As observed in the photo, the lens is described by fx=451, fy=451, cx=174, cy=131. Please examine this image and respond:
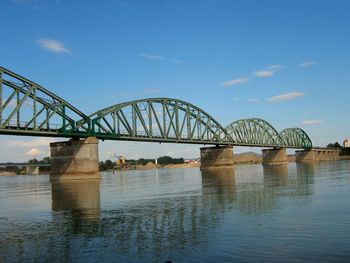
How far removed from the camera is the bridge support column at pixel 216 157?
180875mm

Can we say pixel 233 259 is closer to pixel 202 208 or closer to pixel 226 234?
pixel 226 234

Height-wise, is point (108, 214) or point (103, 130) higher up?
point (103, 130)

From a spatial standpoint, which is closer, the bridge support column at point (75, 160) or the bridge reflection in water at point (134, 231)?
the bridge reflection in water at point (134, 231)

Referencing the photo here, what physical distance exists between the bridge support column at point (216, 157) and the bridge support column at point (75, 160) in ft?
248

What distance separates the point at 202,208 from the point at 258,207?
385cm

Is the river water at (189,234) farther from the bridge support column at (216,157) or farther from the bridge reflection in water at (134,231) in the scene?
the bridge support column at (216,157)

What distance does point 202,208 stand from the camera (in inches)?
1225

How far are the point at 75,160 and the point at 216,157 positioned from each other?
285 ft

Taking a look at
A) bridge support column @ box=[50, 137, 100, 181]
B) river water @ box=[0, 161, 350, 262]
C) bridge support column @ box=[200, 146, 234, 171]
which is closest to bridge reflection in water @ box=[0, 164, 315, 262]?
river water @ box=[0, 161, 350, 262]

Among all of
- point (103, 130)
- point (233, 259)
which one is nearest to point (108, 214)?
point (233, 259)

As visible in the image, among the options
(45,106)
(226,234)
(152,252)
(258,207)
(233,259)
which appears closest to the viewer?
(233,259)

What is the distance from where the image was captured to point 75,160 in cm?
10825

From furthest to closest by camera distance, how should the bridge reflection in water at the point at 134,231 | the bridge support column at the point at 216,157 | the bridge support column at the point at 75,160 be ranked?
the bridge support column at the point at 216,157
the bridge support column at the point at 75,160
the bridge reflection in water at the point at 134,231

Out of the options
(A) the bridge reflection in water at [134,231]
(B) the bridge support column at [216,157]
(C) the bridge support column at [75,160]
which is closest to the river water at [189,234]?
(A) the bridge reflection in water at [134,231]
